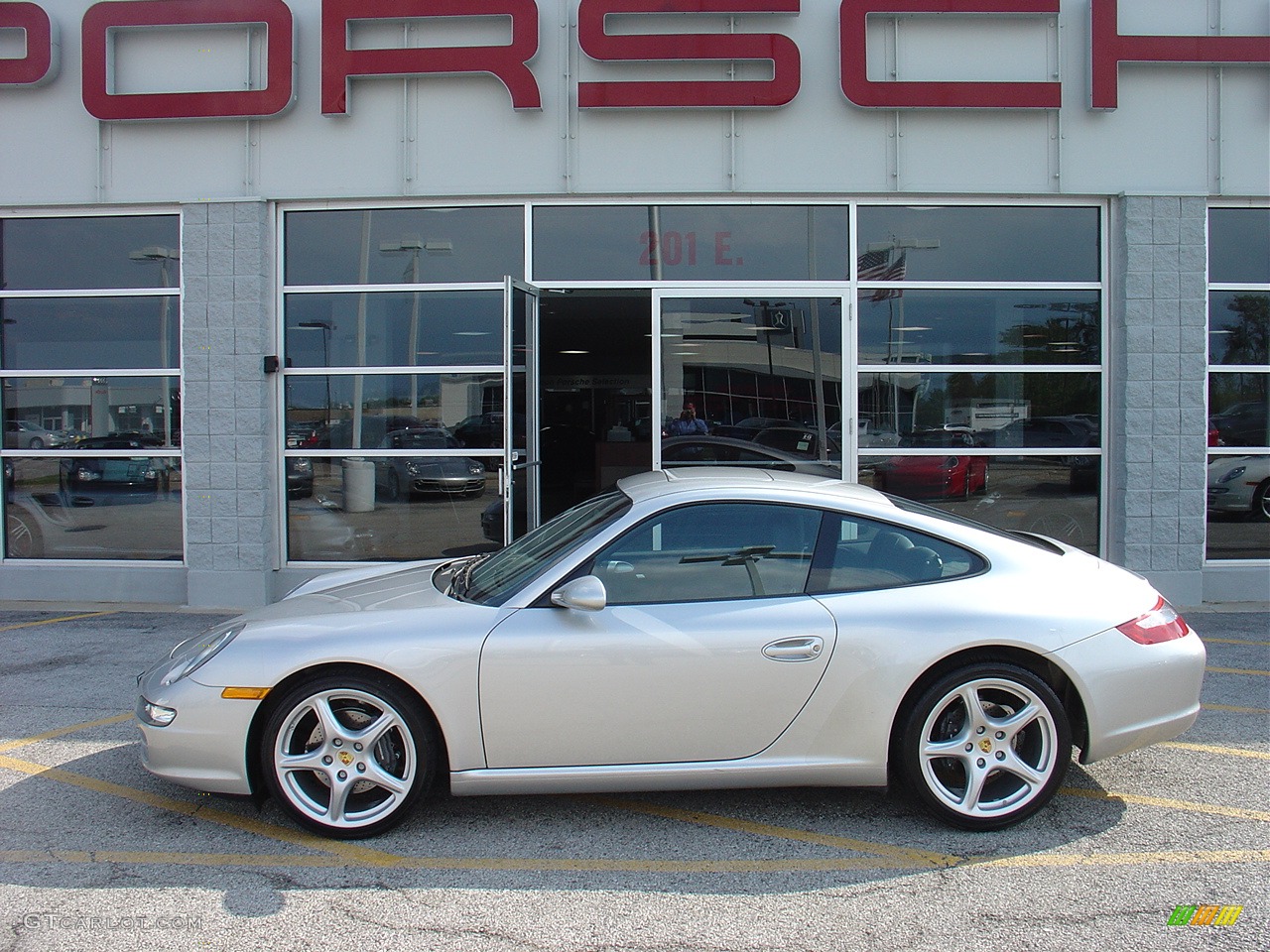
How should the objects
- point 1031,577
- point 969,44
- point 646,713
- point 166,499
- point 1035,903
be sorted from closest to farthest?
point 1035,903 → point 646,713 → point 1031,577 → point 969,44 → point 166,499

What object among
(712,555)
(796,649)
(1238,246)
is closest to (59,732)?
(712,555)

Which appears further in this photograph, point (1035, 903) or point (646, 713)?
point (646, 713)

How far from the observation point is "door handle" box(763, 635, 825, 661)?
380cm

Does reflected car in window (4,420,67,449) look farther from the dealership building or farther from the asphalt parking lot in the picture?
the asphalt parking lot

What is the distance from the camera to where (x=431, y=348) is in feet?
28.7

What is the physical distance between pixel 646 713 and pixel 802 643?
65 cm

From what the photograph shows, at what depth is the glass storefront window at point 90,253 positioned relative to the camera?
349 inches

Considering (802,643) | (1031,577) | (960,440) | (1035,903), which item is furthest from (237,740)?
(960,440)

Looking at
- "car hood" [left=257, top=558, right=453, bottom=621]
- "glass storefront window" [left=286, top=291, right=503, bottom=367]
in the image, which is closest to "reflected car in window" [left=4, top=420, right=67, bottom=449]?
"glass storefront window" [left=286, top=291, right=503, bottom=367]

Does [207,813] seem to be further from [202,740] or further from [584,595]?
[584,595]

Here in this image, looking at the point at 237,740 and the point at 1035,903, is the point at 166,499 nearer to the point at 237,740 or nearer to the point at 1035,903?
the point at 237,740

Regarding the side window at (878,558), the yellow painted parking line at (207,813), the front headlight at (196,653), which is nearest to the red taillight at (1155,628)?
the side window at (878,558)

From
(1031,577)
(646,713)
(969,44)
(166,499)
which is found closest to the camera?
(646,713)

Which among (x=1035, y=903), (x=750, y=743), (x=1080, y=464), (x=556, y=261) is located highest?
(x=556, y=261)
